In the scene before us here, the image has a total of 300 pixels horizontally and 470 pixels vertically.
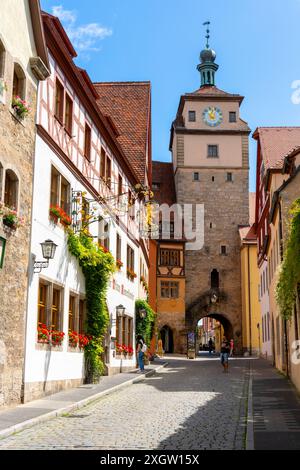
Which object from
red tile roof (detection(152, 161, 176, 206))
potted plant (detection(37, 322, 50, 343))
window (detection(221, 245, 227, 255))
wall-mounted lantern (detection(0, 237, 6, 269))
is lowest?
potted plant (detection(37, 322, 50, 343))

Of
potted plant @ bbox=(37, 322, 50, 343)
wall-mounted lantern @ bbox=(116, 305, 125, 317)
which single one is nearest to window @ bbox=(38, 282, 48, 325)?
potted plant @ bbox=(37, 322, 50, 343)

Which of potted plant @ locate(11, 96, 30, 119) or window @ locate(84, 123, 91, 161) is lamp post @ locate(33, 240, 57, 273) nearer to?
potted plant @ locate(11, 96, 30, 119)

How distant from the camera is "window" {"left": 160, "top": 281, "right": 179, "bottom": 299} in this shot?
A: 48.6 m

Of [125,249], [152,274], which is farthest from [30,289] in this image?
[152,274]

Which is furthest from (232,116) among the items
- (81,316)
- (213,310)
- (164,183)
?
(81,316)

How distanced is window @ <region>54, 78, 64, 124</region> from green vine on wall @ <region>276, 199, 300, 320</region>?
6413 millimetres

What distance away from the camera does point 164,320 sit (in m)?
48.3

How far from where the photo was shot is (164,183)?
5625 centimetres

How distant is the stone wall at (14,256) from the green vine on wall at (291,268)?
18.1 feet

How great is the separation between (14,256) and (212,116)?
1734 inches

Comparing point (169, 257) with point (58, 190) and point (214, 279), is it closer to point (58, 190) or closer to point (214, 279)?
point (214, 279)

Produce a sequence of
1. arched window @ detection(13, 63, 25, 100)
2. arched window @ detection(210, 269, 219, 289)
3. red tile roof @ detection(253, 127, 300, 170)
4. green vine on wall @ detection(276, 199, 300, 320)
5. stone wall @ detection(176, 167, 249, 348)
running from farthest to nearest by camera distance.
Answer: arched window @ detection(210, 269, 219, 289)
stone wall @ detection(176, 167, 249, 348)
red tile roof @ detection(253, 127, 300, 170)
arched window @ detection(13, 63, 25, 100)
green vine on wall @ detection(276, 199, 300, 320)

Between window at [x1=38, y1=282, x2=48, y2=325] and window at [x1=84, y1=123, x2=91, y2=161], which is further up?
window at [x1=84, y1=123, x2=91, y2=161]

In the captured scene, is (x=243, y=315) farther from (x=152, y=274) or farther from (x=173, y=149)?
(x=173, y=149)
